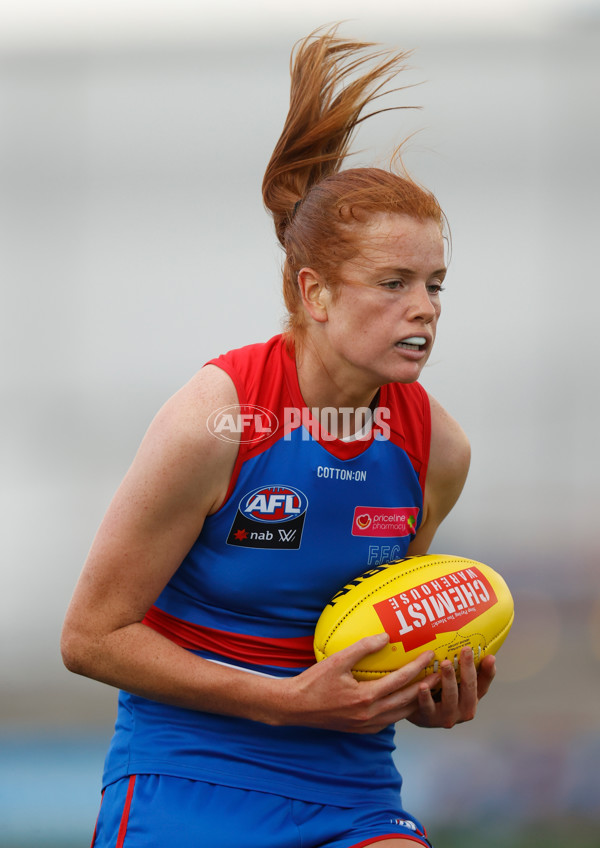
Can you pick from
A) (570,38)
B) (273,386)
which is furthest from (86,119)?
(273,386)

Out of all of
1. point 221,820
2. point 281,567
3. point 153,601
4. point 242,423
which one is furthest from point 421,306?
point 221,820

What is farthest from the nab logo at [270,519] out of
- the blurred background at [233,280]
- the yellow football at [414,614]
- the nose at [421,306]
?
the blurred background at [233,280]

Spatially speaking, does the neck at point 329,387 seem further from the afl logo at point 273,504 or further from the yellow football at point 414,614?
the yellow football at point 414,614

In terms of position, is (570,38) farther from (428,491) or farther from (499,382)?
(428,491)

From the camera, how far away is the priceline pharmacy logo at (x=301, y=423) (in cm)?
Result: 141

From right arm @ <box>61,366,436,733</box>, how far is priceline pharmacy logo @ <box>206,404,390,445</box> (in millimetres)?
21

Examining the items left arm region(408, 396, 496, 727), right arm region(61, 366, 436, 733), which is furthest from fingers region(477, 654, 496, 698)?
right arm region(61, 366, 436, 733)

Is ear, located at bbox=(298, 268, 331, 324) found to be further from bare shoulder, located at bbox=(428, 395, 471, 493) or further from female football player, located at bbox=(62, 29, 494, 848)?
bare shoulder, located at bbox=(428, 395, 471, 493)

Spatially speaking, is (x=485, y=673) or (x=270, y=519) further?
(x=485, y=673)

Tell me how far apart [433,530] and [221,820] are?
716 millimetres

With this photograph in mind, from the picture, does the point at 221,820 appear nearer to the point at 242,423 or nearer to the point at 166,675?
the point at 166,675

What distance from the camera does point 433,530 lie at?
1.80 meters

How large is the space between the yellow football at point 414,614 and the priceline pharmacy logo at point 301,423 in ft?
0.85

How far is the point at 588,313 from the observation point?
14.1 feet
